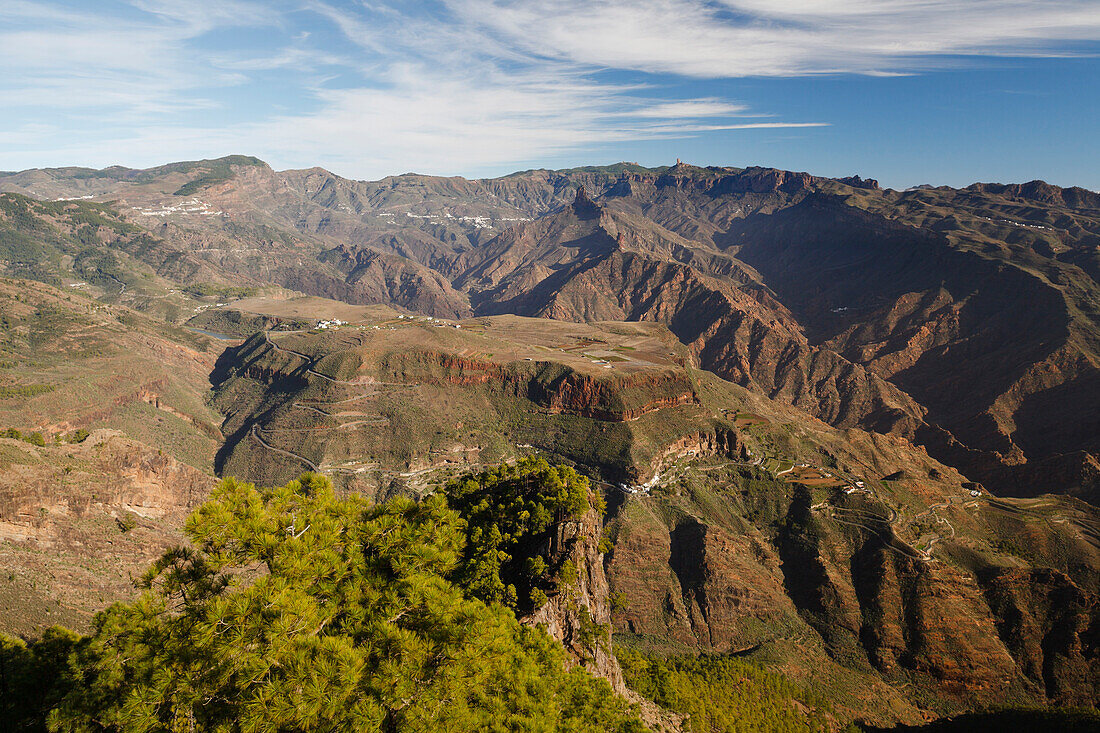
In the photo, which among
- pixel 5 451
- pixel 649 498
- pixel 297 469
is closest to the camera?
pixel 5 451

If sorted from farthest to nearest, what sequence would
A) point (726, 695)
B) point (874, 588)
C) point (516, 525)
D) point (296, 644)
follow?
point (874, 588), point (726, 695), point (516, 525), point (296, 644)

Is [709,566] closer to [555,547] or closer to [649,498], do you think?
[649,498]

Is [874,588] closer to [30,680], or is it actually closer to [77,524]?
[30,680]

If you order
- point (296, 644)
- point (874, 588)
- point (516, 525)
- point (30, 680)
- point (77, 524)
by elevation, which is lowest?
point (874, 588)

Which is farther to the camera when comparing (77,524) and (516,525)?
(77,524)

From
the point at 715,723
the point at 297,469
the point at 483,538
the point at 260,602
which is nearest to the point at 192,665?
the point at 260,602

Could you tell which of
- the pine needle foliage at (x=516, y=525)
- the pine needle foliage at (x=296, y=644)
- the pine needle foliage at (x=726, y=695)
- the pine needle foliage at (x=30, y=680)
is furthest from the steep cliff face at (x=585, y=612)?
the pine needle foliage at (x=30, y=680)

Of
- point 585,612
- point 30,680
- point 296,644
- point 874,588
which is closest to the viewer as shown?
point 296,644

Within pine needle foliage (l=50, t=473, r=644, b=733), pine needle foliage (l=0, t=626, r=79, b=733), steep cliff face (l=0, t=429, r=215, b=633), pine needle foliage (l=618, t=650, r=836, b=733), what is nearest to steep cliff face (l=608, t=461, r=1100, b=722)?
→ pine needle foliage (l=618, t=650, r=836, b=733)

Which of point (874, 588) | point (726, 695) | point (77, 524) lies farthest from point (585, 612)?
point (874, 588)
